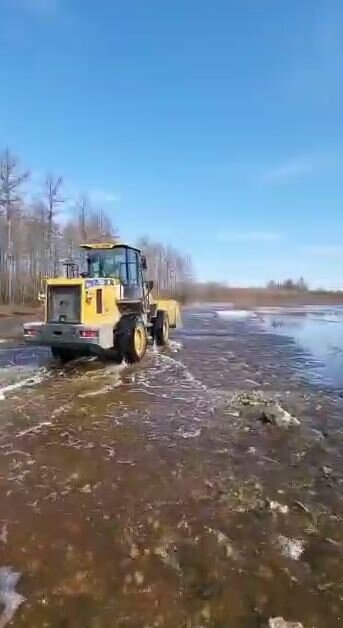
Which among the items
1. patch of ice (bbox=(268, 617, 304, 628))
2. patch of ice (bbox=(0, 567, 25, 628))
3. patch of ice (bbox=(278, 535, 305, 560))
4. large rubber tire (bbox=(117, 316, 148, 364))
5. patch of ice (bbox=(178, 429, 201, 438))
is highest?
large rubber tire (bbox=(117, 316, 148, 364))

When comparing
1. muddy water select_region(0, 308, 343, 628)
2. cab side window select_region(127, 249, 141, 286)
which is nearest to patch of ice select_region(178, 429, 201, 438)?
muddy water select_region(0, 308, 343, 628)

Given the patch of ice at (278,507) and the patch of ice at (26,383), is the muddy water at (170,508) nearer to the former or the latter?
the patch of ice at (278,507)

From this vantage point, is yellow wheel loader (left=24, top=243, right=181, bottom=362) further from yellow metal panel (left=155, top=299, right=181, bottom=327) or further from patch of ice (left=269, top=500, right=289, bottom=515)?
patch of ice (left=269, top=500, right=289, bottom=515)

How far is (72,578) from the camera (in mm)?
3041

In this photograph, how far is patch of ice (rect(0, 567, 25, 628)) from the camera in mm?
2682

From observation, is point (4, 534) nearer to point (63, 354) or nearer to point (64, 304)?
point (64, 304)

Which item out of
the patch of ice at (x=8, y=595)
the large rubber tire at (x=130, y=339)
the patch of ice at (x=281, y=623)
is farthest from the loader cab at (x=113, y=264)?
the patch of ice at (x=281, y=623)

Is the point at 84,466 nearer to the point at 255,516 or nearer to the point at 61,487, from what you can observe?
→ the point at 61,487

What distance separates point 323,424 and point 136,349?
571 cm

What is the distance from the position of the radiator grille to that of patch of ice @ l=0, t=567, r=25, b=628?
7.38m

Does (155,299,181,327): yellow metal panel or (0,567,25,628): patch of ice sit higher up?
(155,299,181,327): yellow metal panel

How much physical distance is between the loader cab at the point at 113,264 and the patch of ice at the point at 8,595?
9.22m

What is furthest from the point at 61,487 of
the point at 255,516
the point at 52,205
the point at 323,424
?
the point at 52,205

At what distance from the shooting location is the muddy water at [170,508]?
2.82 metres
